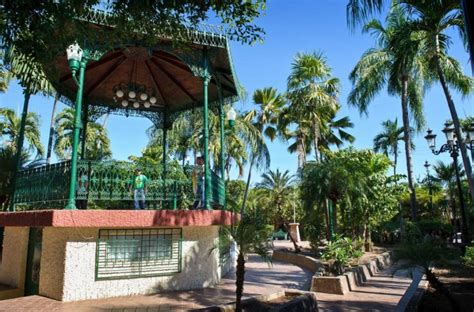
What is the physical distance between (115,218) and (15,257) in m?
4.13

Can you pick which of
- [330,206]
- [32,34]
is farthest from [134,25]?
[330,206]

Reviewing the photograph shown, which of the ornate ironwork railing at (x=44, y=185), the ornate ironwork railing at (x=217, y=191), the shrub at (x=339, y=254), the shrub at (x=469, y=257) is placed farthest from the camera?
the ornate ironwork railing at (x=217, y=191)

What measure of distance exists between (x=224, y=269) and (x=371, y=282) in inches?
192

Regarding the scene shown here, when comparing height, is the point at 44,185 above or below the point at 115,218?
above

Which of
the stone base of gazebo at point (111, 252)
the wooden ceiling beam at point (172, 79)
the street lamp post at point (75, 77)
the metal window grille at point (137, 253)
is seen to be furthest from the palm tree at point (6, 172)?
the metal window grille at point (137, 253)

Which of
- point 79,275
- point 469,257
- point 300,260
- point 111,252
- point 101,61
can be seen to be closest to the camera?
point 79,275

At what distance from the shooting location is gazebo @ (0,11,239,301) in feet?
26.1

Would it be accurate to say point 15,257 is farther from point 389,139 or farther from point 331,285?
point 389,139

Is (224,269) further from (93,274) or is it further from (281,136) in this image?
(281,136)

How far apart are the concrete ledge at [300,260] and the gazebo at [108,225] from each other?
3.91 meters

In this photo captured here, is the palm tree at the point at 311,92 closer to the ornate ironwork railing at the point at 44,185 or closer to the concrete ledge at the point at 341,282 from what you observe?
the concrete ledge at the point at 341,282

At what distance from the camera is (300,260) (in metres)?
16.4

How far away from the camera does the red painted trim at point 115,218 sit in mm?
7584

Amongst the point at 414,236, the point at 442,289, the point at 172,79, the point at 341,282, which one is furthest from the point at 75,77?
the point at 414,236
